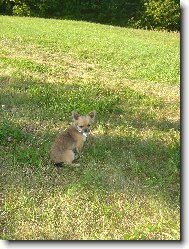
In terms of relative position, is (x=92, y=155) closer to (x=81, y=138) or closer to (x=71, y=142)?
(x=81, y=138)

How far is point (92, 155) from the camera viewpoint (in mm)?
8328

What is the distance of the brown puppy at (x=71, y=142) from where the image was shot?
769cm

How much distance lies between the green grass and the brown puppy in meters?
0.19

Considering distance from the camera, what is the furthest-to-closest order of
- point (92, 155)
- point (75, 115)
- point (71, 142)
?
point (92, 155) < point (75, 115) < point (71, 142)

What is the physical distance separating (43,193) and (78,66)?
37.9 feet

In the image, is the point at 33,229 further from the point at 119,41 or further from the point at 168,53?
the point at 119,41

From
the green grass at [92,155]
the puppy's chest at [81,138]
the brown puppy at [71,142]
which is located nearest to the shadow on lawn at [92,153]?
the green grass at [92,155]

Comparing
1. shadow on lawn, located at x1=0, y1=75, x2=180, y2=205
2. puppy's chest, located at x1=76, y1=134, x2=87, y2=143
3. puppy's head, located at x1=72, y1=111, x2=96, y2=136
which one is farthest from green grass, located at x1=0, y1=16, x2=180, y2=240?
puppy's head, located at x1=72, y1=111, x2=96, y2=136

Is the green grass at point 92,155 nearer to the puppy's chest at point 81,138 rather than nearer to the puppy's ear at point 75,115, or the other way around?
the puppy's chest at point 81,138

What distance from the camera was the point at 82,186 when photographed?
7000mm

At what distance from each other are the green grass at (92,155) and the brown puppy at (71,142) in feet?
0.64

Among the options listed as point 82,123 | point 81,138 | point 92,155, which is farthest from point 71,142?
point 92,155

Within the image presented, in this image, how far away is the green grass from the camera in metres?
6.08

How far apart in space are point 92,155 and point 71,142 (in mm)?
610
